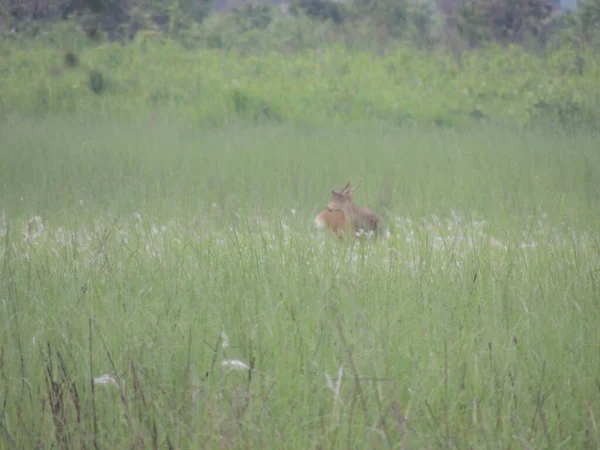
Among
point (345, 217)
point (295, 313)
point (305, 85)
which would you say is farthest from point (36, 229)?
point (305, 85)

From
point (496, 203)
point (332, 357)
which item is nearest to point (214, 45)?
point (496, 203)

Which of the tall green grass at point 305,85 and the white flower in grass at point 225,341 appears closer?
the white flower in grass at point 225,341

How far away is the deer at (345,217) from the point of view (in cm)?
448

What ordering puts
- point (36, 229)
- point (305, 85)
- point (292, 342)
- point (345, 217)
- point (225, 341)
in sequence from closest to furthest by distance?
point (225, 341), point (292, 342), point (36, 229), point (345, 217), point (305, 85)

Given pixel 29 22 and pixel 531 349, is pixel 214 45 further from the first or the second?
pixel 531 349

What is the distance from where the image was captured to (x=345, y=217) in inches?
177

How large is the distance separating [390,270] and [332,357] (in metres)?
0.85

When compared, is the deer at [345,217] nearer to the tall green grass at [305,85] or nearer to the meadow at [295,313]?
the meadow at [295,313]

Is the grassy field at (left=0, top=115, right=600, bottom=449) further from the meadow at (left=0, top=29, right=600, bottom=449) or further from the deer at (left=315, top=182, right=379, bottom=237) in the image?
the deer at (left=315, top=182, right=379, bottom=237)

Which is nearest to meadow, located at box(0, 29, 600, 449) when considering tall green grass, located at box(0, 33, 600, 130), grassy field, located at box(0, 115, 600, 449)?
grassy field, located at box(0, 115, 600, 449)

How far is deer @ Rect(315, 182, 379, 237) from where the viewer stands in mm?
4477

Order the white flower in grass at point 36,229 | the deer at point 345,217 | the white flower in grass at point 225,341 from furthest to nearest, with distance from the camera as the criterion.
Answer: the deer at point 345,217, the white flower in grass at point 36,229, the white flower in grass at point 225,341

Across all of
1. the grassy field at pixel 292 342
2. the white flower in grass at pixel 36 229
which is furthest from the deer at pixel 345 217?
the white flower in grass at pixel 36 229

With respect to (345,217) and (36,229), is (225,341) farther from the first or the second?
(36,229)
